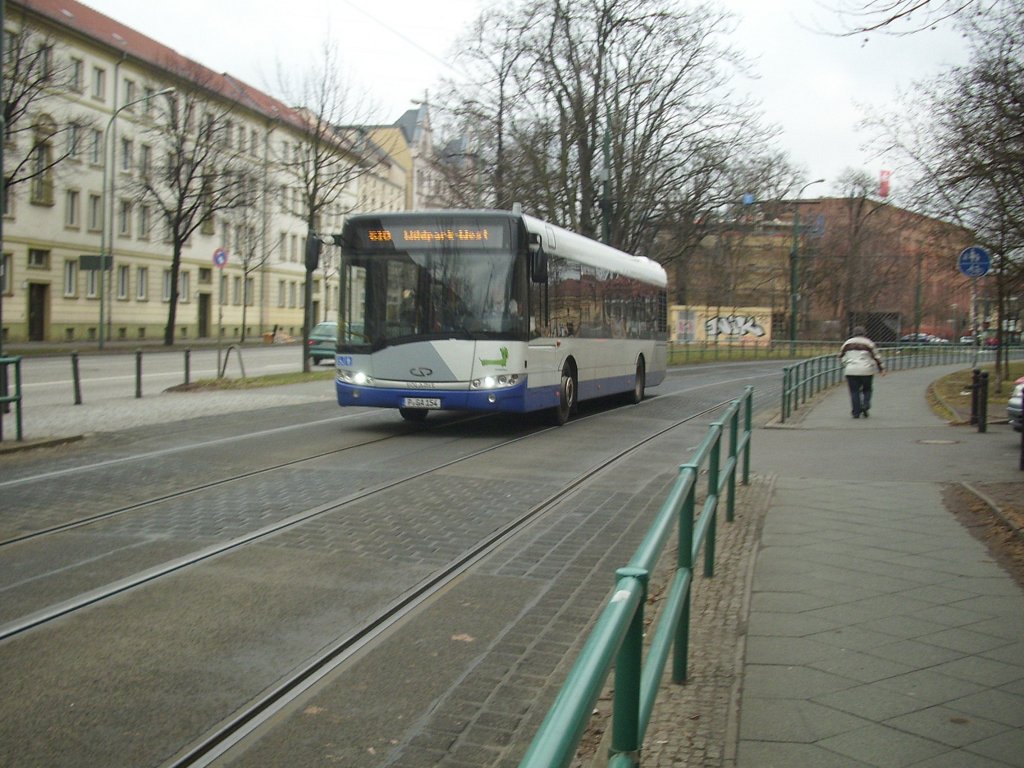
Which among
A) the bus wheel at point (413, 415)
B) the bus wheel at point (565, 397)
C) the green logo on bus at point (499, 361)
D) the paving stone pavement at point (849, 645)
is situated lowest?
the paving stone pavement at point (849, 645)

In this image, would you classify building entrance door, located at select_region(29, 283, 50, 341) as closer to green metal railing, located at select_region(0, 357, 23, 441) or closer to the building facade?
the building facade

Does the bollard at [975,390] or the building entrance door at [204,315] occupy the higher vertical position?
the building entrance door at [204,315]

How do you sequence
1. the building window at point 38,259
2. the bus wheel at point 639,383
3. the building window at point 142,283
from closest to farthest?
the bus wheel at point 639,383, the building window at point 38,259, the building window at point 142,283

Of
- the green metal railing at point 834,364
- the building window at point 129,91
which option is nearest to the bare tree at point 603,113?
the green metal railing at point 834,364

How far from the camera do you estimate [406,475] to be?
1119 centimetres

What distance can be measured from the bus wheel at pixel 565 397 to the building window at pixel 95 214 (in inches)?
1702

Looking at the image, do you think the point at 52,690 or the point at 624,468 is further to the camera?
the point at 624,468

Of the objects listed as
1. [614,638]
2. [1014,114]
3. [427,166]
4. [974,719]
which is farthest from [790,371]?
[427,166]

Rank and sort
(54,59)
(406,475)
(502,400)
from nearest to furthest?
(406,475) < (502,400) < (54,59)

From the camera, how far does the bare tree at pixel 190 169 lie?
51.8 meters

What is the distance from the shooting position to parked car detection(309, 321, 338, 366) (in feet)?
127

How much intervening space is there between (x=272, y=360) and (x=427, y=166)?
30.4 ft

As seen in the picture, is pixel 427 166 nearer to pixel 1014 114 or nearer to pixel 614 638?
pixel 1014 114

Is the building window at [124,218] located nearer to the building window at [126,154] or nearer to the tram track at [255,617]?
the building window at [126,154]
